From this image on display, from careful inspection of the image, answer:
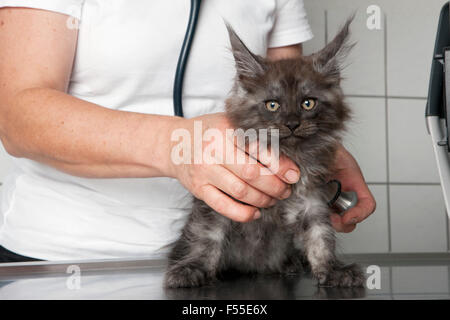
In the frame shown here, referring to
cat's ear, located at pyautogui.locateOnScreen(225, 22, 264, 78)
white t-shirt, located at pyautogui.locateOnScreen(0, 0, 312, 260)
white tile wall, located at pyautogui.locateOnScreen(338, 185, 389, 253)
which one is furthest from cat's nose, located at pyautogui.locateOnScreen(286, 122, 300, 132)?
white tile wall, located at pyautogui.locateOnScreen(338, 185, 389, 253)

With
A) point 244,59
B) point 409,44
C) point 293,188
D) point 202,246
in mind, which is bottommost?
point 202,246

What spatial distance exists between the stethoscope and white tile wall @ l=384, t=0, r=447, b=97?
138 centimetres

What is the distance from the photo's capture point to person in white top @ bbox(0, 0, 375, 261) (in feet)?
3.01

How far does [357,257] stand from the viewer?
4.19 ft

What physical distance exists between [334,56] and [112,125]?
47 centimetres

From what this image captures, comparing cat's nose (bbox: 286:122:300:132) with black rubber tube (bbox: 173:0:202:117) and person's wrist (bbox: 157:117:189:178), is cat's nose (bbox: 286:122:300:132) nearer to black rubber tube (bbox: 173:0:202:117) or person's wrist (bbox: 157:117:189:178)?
person's wrist (bbox: 157:117:189:178)

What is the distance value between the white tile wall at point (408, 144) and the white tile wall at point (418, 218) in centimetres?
7

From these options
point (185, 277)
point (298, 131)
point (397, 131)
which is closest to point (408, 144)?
point (397, 131)

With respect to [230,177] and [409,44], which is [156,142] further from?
[409,44]

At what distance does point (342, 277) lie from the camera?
2.92 ft

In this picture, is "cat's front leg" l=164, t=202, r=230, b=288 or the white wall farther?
the white wall

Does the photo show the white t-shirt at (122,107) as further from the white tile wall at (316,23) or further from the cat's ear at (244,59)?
the white tile wall at (316,23)

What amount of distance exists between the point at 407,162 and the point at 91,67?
177 cm
